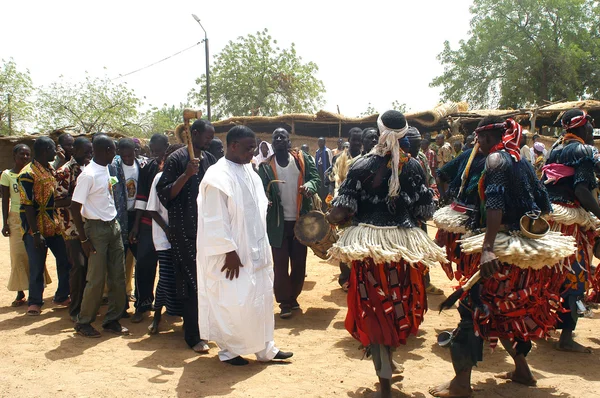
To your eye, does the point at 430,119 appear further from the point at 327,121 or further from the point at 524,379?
the point at 524,379

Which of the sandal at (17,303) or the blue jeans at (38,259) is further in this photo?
the sandal at (17,303)

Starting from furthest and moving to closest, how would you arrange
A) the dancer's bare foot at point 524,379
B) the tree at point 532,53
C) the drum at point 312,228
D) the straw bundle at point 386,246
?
1. the tree at point 532,53
2. the drum at point 312,228
3. the dancer's bare foot at point 524,379
4. the straw bundle at point 386,246

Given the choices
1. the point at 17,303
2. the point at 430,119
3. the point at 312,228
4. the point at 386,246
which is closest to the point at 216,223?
the point at 386,246

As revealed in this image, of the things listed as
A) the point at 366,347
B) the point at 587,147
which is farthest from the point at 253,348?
the point at 587,147

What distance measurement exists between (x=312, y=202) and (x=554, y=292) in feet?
9.99

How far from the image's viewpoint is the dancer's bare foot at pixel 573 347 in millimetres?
4699

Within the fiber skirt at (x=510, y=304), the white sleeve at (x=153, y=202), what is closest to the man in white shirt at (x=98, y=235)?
the white sleeve at (x=153, y=202)

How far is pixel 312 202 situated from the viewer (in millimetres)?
6371

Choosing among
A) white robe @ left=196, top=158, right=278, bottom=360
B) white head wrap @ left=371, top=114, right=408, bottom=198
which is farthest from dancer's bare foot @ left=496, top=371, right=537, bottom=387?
white robe @ left=196, top=158, right=278, bottom=360

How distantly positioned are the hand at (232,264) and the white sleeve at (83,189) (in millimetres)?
1813

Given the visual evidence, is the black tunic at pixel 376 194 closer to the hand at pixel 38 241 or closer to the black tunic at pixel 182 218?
the black tunic at pixel 182 218

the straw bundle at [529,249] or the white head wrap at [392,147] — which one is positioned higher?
the white head wrap at [392,147]

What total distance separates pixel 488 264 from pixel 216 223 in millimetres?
2008

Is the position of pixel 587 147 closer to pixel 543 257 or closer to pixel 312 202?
pixel 543 257
